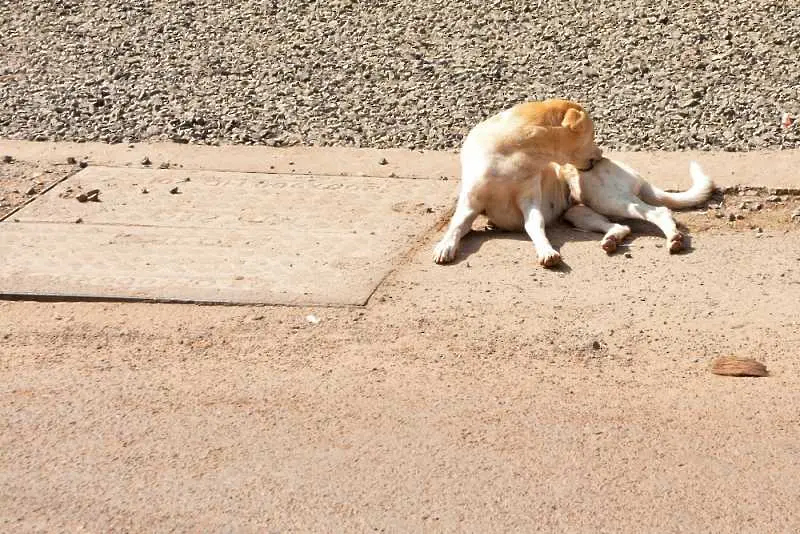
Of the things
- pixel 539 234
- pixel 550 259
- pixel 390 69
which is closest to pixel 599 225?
pixel 539 234

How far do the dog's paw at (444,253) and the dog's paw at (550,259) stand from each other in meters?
0.53

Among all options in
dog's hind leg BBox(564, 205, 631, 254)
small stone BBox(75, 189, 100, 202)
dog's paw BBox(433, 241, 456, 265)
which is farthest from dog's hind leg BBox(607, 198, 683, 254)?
small stone BBox(75, 189, 100, 202)

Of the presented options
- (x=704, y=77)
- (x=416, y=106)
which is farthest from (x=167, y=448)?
(x=704, y=77)

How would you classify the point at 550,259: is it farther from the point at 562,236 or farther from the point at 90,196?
the point at 90,196

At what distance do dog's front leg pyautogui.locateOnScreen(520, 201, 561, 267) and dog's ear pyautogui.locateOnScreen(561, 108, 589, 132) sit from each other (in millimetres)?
565

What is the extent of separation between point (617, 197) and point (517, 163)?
73 centimetres

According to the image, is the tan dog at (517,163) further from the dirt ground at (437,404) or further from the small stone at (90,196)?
the small stone at (90,196)

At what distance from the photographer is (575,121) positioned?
853cm

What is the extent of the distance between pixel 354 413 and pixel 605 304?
186cm

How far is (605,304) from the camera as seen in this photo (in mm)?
7234

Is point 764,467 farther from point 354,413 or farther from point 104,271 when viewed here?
point 104,271

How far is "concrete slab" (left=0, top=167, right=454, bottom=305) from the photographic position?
7695mm

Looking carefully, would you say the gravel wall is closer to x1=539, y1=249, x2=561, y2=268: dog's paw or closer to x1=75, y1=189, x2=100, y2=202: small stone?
x1=75, y1=189, x2=100, y2=202: small stone

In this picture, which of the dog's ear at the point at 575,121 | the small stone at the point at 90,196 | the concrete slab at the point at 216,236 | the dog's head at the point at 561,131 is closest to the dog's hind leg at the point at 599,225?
the dog's head at the point at 561,131
